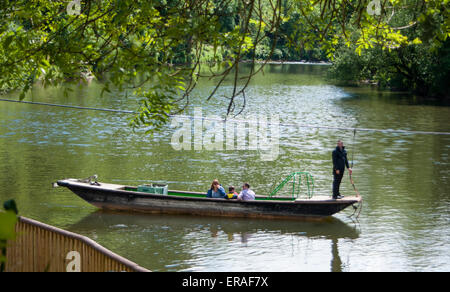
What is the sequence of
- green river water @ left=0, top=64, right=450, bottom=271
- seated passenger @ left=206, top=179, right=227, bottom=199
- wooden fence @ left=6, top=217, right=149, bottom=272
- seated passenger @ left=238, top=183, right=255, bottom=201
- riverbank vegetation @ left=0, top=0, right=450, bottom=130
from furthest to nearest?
1. seated passenger @ left=206, top=179, right=227, bottom=199
2. seated passenger @ left=238, top=183, right=255, bottom=201
3. green river water @ left=0, top=64, right=450, bottom=271
4. wooden fence @ left=6, top=217, right=149, bottom=272
5. riverbank vegetation @ left=0, top=0, right=450, bottom=130

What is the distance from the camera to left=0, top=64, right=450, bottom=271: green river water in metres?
15.7

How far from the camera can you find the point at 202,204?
1852 centimetres

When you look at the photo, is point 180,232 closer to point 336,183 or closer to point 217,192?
point 217,192

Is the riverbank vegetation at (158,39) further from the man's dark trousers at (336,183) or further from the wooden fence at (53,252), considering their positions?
Result: the man's dark trousers at (336,183)

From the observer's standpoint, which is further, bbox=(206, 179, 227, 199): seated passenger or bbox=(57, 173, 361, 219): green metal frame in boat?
bbox=(206, 179, 227, 199): seated passenger

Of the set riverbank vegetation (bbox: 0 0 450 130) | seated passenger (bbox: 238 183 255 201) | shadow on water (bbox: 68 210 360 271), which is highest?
riverbank vegetation (bbox: 0 0 450 130)

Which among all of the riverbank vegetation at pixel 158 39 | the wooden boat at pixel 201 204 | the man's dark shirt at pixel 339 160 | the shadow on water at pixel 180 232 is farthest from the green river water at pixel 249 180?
the man's dark shirt at pixel 339 160

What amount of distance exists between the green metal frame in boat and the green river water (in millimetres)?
298

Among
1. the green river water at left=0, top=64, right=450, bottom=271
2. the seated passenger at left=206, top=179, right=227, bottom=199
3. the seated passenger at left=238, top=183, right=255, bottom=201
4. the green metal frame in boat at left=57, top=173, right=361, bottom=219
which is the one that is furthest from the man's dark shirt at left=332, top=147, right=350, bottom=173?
the seated passenger at left=206, top=179, right=227, bottom=199

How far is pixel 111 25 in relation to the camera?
9430 mm
